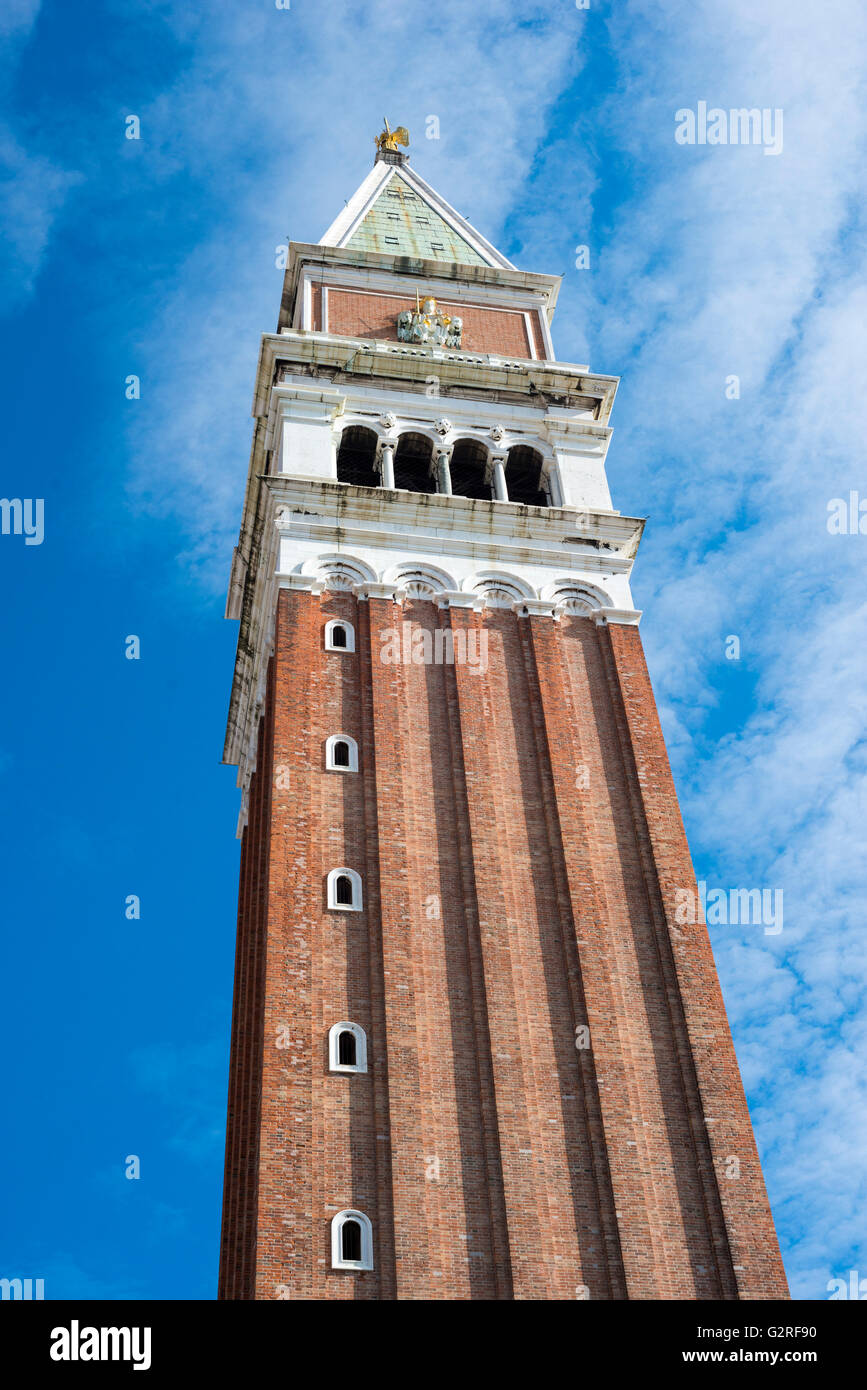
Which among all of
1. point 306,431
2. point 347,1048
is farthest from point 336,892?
point 306,431

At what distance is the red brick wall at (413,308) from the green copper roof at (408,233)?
2.51 meters

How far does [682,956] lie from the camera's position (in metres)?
35.4

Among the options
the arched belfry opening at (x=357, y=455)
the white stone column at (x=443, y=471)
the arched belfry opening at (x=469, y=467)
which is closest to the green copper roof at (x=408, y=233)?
the arched belfry opening at (x=357, y=455)

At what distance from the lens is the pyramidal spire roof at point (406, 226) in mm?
57781

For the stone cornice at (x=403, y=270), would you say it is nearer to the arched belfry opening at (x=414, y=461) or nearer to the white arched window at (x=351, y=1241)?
the arched belfry opening at (x=414, y=461)

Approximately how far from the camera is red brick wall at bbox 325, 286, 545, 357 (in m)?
52.5

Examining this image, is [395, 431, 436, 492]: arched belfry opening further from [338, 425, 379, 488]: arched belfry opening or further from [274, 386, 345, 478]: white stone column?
[274, 386, 345, 478]: white stone column

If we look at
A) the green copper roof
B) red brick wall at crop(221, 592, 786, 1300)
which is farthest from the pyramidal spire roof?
red brick wall at crop(221, 592, 786, 1300)

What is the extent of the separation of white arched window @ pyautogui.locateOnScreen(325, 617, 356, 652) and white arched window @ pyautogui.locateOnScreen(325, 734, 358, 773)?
3100 millimetres

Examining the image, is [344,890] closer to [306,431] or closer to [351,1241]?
[351,1241]

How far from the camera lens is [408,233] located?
59.3 metres
